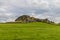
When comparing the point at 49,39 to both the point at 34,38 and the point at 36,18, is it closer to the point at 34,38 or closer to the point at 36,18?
the point at 34,38

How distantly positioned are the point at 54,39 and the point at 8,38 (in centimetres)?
1080

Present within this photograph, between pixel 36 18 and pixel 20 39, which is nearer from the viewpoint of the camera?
Result: pixel 20 39

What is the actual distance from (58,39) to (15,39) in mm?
10181

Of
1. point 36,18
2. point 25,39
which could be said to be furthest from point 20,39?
point 36,18

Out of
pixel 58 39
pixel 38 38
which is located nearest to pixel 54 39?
pixel 58 39

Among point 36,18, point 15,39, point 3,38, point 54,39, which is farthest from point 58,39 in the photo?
point 36,18

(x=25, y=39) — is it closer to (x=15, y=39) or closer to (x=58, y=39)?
(x=15, y=39)

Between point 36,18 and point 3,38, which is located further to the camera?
point 36,18

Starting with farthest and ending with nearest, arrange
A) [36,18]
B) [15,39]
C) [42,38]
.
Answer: [36,18]
[42,38]
[15,39]

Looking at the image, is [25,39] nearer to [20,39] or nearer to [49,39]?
[20,39]

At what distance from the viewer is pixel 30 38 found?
1687 inches

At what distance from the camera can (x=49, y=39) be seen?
42.1 metres

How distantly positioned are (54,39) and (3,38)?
1195 cm

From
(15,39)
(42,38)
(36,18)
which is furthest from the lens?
(36,18)
